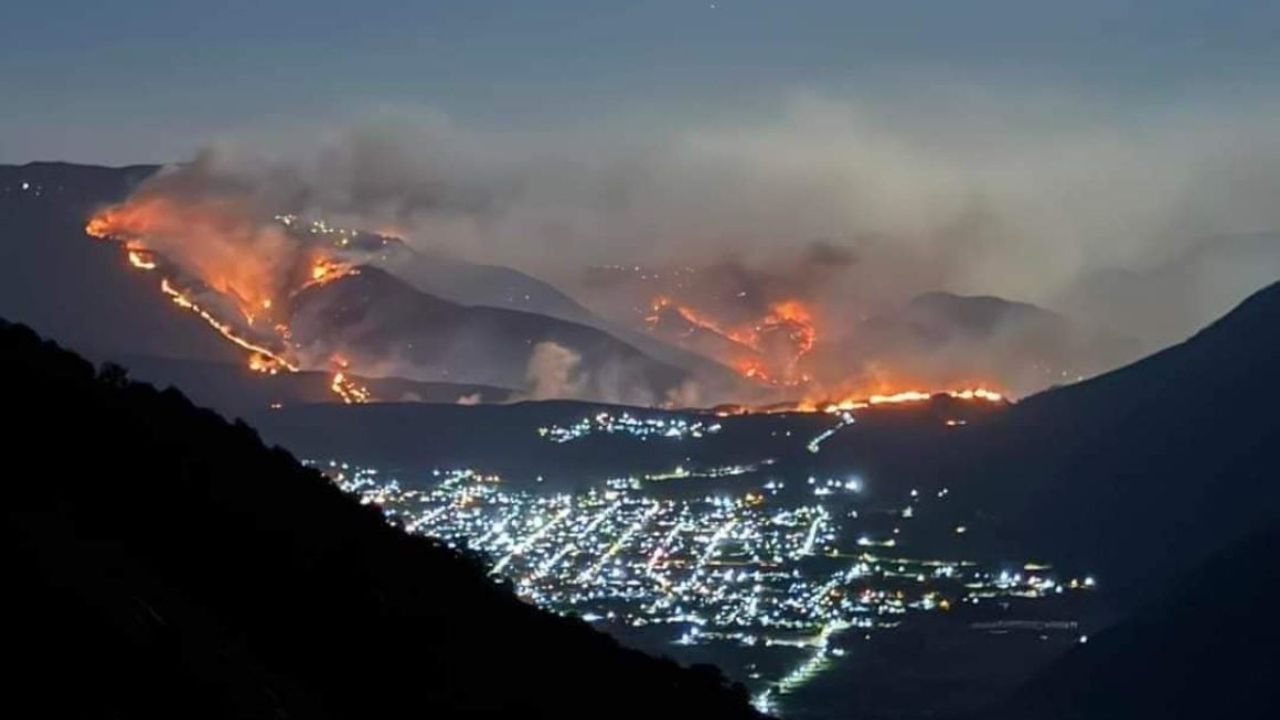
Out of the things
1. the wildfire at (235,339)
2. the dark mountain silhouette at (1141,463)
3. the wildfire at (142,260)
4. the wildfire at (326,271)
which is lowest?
the dark mountain silhouette at (1141,463)

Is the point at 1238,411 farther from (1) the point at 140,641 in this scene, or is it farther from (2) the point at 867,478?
(1) the point at 140,641

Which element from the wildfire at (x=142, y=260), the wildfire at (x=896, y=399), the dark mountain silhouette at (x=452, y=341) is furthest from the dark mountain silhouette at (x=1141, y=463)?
the wildfire at (x=142, y=260)

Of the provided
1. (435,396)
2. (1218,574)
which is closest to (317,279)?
(435,396)

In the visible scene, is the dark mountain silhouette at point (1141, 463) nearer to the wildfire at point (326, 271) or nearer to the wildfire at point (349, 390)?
the wildfire at point (349, 390)

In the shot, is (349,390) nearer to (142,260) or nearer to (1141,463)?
(142,260)

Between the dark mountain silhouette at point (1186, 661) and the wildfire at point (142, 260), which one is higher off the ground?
the wildfire at point (142, 260)

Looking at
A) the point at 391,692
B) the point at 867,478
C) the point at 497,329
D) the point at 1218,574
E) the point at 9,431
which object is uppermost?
the point at 497,329
